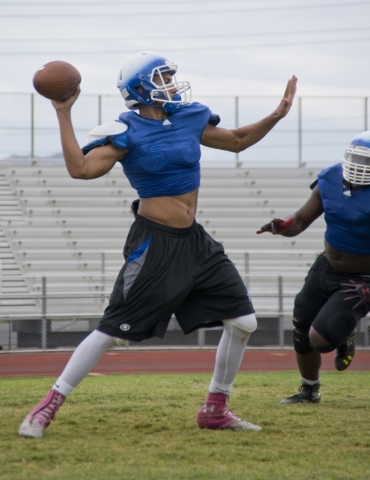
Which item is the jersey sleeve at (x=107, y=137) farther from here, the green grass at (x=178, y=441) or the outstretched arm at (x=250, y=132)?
the green grass at (x=178, y=441)

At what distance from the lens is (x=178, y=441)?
3.94 m

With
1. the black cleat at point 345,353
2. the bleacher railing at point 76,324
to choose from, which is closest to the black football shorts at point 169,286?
the black cleat at point 345,353

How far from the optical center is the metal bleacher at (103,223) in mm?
16188

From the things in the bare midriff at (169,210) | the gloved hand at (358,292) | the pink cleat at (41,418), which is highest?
the bare midriff at (169,210)

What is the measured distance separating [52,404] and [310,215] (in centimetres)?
223

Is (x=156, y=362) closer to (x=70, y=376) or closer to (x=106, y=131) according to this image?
(x=70, y=376)

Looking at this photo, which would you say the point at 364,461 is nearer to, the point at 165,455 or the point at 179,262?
the point at 165,455

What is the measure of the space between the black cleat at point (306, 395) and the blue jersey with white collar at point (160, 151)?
73.1 inches

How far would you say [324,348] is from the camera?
16.4 feet

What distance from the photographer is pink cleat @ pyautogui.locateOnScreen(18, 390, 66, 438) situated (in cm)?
395

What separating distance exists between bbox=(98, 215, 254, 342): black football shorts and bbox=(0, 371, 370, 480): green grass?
1.95 feet

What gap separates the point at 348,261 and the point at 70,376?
81.1 inches

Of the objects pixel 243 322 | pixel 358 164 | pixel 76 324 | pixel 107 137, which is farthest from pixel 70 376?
pixel 76 324

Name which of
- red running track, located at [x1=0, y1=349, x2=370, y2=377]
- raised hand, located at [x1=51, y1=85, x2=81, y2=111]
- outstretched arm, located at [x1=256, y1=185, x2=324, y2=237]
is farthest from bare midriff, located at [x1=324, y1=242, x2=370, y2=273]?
red running track, located at [x1=0, y1=349, x2=370, y2=377]
